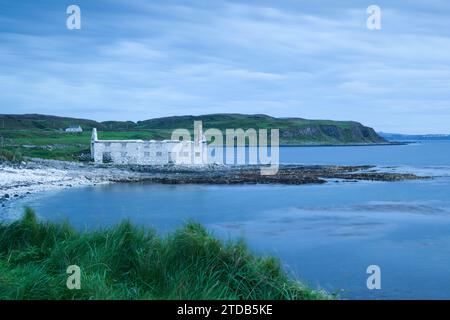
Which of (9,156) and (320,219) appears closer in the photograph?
(320,219)

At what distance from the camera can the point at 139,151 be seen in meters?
47.6

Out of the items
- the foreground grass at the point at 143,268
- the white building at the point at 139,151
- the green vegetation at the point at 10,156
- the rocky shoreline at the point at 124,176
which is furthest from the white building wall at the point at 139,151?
the foreground grass at the point at 143,268

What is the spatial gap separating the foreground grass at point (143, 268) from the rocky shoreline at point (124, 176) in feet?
63.5

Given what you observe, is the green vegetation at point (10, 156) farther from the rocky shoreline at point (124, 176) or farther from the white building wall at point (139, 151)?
the white building wall at point (139, 151)

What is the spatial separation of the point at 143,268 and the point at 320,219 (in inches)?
720

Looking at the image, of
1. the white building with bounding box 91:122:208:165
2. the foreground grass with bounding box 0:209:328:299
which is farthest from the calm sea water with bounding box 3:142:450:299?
the white building with bounding box 91:122:208:165

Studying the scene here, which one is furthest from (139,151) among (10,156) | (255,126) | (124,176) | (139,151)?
(255,126)

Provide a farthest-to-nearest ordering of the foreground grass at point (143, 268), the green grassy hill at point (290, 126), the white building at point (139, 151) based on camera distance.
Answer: the green grassy hill at point (290, 126) → the white building at point (139, 151) → the foreground grass at point (143, 268)

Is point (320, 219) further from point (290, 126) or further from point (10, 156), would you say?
point (290, 126)

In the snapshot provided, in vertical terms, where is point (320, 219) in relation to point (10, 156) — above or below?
below

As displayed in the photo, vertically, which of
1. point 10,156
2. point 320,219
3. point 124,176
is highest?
point 10,156

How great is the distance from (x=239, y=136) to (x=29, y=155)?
9988 centimetres

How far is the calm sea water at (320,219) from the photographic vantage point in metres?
14.0
